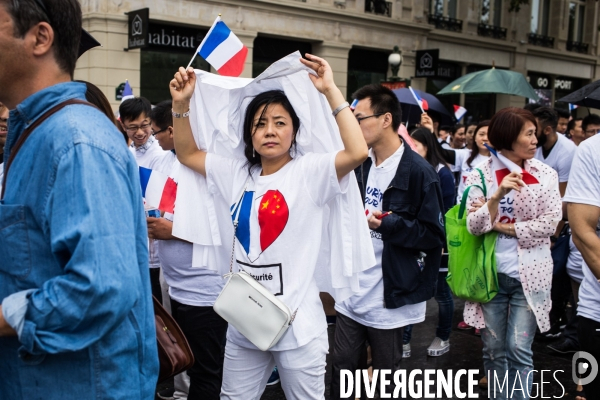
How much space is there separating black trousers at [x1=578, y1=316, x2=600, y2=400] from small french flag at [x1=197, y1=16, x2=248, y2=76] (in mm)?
2276

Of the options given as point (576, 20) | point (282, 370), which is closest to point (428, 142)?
point (282, 370)

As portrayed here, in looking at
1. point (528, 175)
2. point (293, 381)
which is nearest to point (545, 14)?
point (528, 175)

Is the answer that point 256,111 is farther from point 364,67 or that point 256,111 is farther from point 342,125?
point 364,67

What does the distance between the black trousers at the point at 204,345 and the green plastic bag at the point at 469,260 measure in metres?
1.59

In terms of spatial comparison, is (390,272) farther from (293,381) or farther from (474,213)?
(293,381)

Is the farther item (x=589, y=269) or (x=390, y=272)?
(x=390, y=272)

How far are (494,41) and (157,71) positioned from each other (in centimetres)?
1499

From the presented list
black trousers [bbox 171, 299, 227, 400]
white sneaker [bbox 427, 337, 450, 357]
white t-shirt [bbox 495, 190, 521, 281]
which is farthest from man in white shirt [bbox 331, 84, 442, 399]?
white sneaker [bbox 427, 337, 450, 357]

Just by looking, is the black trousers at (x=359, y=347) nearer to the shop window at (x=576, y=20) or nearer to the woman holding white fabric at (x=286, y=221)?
the woman holding white fabric at (x=286, y=221)

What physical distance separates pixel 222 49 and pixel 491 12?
2518 cm

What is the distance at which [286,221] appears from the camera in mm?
3000

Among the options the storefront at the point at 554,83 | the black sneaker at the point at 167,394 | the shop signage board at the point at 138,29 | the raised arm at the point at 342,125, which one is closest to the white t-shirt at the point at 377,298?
the raised arm at the point at 342,125

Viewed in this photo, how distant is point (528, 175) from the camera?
13.4 feet

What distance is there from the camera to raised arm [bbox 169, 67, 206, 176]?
316 centimetres
